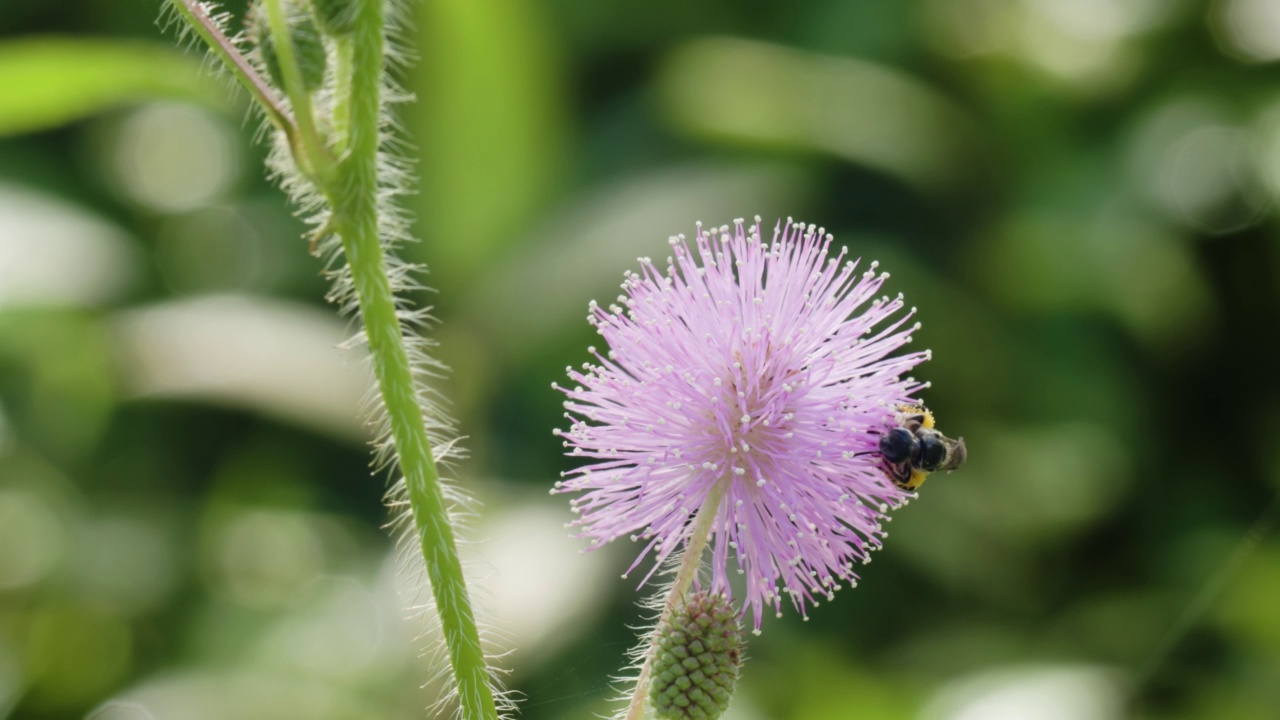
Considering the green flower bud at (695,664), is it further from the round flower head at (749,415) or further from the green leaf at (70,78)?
the green leaf at (70,78)

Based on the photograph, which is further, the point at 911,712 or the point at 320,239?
the point at 911,712

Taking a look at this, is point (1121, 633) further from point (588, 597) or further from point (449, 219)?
point (449, 219)

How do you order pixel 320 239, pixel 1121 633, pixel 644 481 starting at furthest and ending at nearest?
pixel 1121 633
pixel 644 481
pixel 320 239

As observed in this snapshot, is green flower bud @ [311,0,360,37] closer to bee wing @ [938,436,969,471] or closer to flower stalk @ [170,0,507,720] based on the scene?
flower stalk @ [170,0,507,720]

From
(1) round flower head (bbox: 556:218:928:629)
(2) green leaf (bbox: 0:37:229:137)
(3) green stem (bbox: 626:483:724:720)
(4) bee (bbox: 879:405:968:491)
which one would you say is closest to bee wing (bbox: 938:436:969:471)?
(4) bee (bbox: 879:405:968:491)

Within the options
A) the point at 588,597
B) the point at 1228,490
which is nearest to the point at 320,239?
the point at 588,597

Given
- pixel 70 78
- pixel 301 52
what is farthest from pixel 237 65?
pixel 70 78

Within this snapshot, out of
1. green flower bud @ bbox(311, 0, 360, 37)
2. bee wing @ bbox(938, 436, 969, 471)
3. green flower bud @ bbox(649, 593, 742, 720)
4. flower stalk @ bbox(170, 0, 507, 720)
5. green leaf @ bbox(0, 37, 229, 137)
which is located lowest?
green flower bud @ bbox(649, 593, 742, 720)
